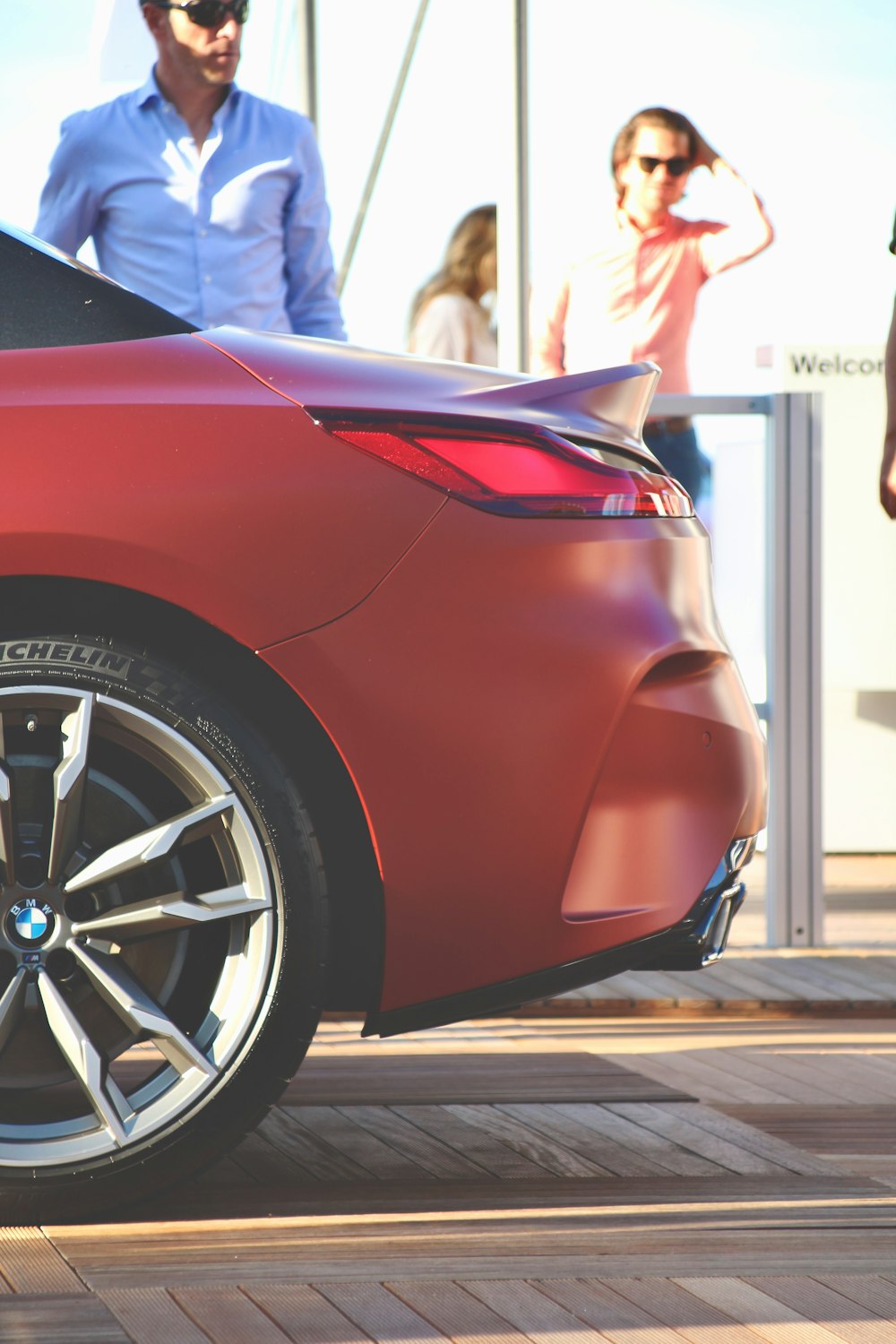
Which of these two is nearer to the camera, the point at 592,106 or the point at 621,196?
the point at 621,196

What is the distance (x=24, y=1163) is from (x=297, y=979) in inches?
18.1

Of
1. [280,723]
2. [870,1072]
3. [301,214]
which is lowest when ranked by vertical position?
[870,1072]

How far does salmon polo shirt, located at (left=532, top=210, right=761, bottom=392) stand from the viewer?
650cm

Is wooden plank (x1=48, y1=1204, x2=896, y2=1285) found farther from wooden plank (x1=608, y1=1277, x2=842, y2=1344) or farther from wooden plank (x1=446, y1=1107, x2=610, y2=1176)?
wooden plank (x1=446, y1=1107, x2=610, y2=1176)

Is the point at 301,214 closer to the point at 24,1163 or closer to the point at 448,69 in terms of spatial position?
the point at 24,1163

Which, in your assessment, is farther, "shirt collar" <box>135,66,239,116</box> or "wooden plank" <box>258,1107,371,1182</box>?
"shirt collar" <box>135,66,239,116</box>

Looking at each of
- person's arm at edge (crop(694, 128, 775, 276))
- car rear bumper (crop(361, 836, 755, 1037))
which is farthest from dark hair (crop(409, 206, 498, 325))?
car rear bumper (crop(361, 836, 755, 1037))

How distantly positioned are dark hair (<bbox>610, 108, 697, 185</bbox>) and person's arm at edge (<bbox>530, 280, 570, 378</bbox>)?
47 centimetres

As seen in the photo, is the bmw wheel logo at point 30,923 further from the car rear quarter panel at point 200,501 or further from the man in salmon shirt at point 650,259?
the man in salmon shirt at point 650,259

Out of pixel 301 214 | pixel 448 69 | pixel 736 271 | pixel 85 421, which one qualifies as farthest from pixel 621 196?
pixel 448 69

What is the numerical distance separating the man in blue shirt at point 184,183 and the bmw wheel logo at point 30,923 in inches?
87.3

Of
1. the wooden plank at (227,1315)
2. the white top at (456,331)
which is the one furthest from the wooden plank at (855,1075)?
the white top at (456,331)

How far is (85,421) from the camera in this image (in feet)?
8.61

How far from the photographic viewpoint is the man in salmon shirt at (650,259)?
6.49 m
